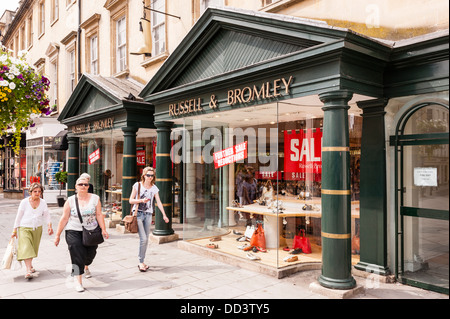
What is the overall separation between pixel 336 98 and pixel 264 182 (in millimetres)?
3224

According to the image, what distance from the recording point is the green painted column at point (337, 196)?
17.7ft

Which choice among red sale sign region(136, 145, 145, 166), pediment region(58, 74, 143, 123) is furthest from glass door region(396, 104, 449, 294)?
red sale sign region(136, 145, 145, 166)

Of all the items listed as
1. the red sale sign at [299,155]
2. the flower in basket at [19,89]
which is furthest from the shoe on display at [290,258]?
the flower in basket at [19,89]

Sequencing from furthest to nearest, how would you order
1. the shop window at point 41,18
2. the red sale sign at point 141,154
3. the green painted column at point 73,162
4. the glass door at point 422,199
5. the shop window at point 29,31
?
the shop window at point 29,31 < the shop window at point 41,18 < the green painted column at point 73,162 < the red sale sign at point 141,154 < the glass door at point 422,199

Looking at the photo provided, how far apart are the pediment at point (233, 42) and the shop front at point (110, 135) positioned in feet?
5.29

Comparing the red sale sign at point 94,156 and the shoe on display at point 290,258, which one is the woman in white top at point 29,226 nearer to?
the shoe on display at point 290,258

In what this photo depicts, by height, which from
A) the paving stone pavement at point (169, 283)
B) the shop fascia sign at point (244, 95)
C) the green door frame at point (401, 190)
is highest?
the shop fascia sign at point (244, 95)

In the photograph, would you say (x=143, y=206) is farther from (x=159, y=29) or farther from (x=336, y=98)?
(x=159, y=29)

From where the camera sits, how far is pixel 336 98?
17.6ft

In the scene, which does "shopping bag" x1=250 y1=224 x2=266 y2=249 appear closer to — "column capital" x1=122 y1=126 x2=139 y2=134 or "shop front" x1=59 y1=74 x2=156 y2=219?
"shop front" x1=59 y1=74 x2=156 y2=219

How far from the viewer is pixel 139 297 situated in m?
5.41

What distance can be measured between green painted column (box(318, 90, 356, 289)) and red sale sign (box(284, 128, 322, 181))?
2044mm

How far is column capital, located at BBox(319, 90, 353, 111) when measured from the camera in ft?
17.4
